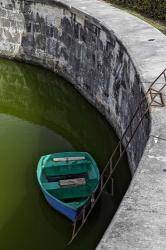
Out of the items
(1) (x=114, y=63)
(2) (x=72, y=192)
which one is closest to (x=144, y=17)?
(1) (x=114, y=63)

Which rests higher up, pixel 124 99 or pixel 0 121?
pixel 124 99

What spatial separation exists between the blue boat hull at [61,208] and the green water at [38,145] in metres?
0.35

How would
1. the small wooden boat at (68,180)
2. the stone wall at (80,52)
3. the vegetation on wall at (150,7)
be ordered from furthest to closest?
the vegetation on wall at (150,7) → the stone wall at (80,52) → the small wooden boat at (68,180)

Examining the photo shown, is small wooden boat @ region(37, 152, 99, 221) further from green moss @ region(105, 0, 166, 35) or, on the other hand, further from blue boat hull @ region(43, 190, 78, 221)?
green moss @ region(105, 0, 166, 35)

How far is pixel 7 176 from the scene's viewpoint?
1215 cm

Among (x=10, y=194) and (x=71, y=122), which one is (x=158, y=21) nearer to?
(x=71, y=122)

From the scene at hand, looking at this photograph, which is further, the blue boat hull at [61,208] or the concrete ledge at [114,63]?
the blue boat hull at [61,208]

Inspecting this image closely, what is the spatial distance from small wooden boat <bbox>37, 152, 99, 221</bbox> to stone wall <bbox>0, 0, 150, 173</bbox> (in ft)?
4.62

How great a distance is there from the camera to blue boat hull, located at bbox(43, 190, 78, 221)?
10.0 meters

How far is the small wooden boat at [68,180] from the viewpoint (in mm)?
10297

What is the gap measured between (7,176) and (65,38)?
7.75 m

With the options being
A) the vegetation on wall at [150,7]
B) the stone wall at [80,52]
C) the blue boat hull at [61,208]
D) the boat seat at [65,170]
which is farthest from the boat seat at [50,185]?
the vegetation on wall at [150,7]

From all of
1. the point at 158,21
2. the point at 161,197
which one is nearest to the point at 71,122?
the point at 158,21

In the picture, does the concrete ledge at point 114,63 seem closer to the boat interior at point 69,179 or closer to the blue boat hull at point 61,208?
the boat interior at point 69,179
